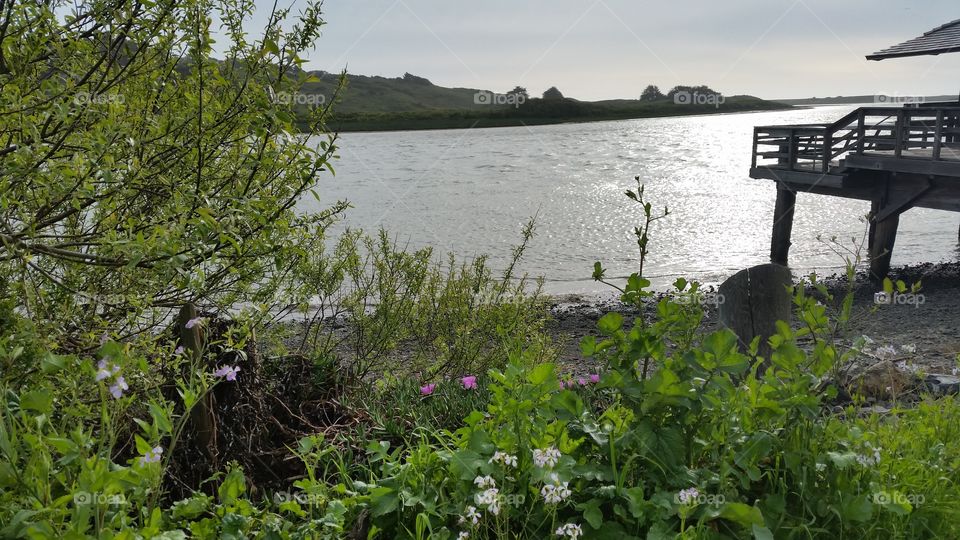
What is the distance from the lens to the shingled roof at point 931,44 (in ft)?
59.3

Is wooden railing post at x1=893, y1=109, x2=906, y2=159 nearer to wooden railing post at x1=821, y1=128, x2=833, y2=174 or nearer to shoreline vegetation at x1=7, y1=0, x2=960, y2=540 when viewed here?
wooden railing post at x1=821, y1=128, x2=833, y2=174

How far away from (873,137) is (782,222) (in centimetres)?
499

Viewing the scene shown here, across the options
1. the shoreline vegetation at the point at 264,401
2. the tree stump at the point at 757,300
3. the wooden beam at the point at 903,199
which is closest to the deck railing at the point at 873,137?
the wooden beam at the point at 903,199

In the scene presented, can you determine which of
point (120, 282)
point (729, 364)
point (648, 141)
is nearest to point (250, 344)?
point (120, 282)

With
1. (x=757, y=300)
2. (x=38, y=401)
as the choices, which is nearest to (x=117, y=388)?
(x=38, y=401)

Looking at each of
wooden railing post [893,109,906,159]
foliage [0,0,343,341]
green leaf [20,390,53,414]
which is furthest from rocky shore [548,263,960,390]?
green leaf [20,390,53,414]

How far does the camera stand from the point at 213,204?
3.15m

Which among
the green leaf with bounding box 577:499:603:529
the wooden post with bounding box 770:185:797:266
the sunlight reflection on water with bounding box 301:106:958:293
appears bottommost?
the sunlight reflection on water with bounding box 301:106:958:293

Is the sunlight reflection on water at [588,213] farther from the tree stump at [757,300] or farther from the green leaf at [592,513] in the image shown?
the green leaf at [592,513]

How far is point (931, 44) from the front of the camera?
1878cm

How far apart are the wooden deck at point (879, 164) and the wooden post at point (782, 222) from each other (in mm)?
40

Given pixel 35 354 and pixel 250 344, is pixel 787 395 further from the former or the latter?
pixel 35 354

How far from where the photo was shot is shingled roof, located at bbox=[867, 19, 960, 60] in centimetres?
1806

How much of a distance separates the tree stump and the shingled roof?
1643cm
